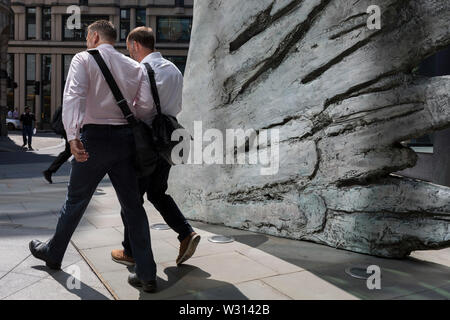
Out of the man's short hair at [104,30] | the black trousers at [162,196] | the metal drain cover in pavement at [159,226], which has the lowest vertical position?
the metal drain cover in pavement at [159,226]

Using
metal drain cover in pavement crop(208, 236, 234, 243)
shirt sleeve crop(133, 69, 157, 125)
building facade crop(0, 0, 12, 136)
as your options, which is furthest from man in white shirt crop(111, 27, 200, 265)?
building facade crop(0, 0, 12, 136)

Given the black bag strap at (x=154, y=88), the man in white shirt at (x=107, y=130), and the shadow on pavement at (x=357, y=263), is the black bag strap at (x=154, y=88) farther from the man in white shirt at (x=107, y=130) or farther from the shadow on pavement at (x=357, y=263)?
the shadow on pavement at (x=357, y=263)

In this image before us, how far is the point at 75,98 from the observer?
2641 millimetres

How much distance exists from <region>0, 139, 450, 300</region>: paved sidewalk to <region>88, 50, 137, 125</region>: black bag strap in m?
1.13

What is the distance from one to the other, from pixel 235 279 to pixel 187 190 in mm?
2016

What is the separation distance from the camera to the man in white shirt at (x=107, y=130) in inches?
105

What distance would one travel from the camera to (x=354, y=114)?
12.3 feet

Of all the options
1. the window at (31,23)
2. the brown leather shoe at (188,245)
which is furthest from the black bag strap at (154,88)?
the window at (31,23)

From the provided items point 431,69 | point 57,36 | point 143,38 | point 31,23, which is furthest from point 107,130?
point 31,23

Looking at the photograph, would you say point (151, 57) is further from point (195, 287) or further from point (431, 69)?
point (431, 69)

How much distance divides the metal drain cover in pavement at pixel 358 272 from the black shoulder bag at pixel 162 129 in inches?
59.9

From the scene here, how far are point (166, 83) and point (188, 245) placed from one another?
1.17 meters
